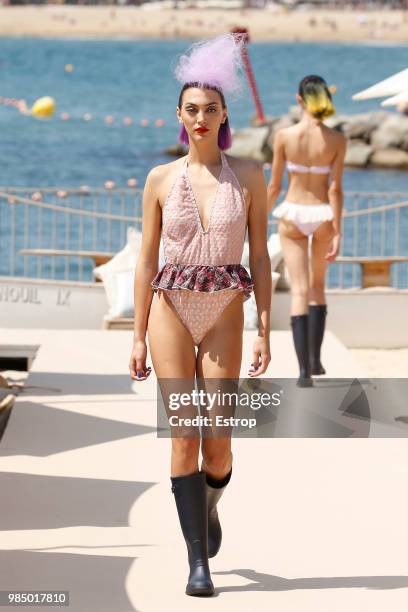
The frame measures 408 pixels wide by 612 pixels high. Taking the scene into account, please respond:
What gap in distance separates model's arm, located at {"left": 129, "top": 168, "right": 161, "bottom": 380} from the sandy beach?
12868 cm

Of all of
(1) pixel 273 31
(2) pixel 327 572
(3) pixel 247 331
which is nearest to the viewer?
(2) pixel 327 572

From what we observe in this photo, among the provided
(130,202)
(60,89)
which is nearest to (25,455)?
(130,202)

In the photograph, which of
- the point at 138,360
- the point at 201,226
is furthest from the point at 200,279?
the point at 138,360

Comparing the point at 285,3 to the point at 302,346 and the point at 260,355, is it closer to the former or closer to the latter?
the point at 302,346

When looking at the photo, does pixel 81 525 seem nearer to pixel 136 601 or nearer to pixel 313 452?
pixel 136 601

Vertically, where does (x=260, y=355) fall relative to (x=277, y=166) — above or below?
below

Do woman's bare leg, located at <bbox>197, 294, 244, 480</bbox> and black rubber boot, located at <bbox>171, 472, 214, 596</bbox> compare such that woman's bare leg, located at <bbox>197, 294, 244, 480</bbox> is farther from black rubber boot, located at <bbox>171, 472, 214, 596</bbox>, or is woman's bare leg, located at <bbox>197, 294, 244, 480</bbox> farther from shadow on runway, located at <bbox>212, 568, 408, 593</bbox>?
shadow on runway, located at <bbox>212, 568, 408, 593</bbox>

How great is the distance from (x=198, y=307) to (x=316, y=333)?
4177mm

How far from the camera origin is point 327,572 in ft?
19.2

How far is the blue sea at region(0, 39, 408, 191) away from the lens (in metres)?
45.7

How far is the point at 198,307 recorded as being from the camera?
218 inches

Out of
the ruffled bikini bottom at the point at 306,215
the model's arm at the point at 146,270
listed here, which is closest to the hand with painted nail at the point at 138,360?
the model's arm at the point at 146,270

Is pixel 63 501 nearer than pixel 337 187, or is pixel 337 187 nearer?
pixel 63 501

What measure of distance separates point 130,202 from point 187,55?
25030 millimetres
